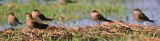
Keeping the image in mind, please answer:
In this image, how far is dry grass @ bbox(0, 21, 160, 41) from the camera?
7977mm

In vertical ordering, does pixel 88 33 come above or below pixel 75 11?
above

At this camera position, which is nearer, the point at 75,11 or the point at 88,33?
the point at 88,33

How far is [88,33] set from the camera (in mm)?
8195

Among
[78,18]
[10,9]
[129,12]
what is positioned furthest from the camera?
[10,9]

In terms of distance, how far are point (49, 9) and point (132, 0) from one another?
5052 millimetres

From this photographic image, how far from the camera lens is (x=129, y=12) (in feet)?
46.8

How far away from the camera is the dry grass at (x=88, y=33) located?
7977mm

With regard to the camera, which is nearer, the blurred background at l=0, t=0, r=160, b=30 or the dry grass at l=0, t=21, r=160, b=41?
the dry grass at l=0, t=21, r=160, b=41

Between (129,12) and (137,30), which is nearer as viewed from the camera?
(137,30)

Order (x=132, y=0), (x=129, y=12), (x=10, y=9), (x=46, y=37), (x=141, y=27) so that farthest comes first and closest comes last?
(x=132, y=0) < (x=10, y=9) < (x=129, y=12) < (x=141, y=27) < (x=46, y=37)

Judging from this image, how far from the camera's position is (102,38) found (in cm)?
783

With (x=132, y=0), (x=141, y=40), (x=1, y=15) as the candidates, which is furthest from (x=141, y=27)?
(x=132, y=0)

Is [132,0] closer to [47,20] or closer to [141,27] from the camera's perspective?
[47,20]

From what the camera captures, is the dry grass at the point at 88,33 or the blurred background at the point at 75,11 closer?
the dry grass at the point at 88,33
